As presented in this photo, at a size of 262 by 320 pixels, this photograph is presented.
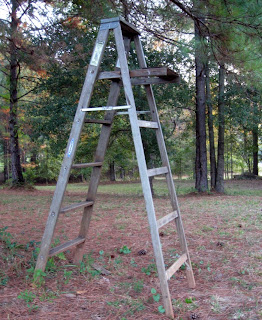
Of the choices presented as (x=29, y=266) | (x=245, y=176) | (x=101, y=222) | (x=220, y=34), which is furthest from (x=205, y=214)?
(x=245, y=176)

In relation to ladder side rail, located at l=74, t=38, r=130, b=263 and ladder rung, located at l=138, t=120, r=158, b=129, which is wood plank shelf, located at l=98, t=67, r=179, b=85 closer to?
ladder side rail, located at l=74, t=38, r=130, b=263

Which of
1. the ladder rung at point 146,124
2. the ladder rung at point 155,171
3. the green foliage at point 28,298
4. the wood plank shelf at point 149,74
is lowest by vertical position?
→ the green foliage at point 28,298

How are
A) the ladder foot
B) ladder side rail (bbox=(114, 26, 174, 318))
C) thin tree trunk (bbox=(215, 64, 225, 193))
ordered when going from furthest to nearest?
thin tree trunk (bbox=(215, 64, 225, 193))
the ladder foot
ladder side rail (bbox=(114, 26, 174, 318))

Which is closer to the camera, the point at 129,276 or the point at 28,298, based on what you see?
the point at 28,298

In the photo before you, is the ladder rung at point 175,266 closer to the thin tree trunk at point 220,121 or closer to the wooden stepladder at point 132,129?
the wooden stepladder at point 132,129

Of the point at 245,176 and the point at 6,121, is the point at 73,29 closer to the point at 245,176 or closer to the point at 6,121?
the point at 6,121

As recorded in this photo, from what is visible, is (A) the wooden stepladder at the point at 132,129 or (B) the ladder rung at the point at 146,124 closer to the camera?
(A) the wooden stepladder at the point at 132,129

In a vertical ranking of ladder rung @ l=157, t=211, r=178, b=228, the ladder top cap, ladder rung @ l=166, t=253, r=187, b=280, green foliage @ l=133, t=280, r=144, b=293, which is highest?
the ladder top cap

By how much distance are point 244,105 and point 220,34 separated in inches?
228

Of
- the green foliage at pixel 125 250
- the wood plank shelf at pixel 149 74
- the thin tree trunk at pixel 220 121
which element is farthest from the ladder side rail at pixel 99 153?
the thin tree trunk at pixel 220 121

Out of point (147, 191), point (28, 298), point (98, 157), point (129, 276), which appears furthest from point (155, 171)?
point (28, 298)

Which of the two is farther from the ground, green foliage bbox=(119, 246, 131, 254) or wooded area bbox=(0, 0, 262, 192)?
wooded area bbox=(0, 0, 262, 192)

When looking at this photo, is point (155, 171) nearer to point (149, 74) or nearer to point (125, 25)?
point (149, 74)

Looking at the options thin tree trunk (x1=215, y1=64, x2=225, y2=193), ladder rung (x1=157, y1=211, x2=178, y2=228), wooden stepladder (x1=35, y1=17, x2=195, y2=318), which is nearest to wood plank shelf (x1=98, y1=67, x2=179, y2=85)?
wooden stepladder (x1=35, y1=17, x2=195, y2=318)
